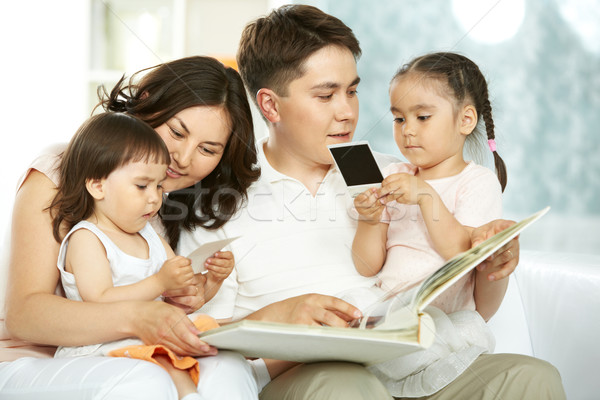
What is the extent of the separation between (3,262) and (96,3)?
201 centimetres

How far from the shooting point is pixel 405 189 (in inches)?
45.4

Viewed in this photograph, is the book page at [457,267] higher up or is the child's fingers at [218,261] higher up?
the book page at [457,267]

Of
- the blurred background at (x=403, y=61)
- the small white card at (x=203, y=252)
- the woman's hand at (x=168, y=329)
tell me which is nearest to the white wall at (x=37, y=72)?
the blurred background at (x=403, y=61)

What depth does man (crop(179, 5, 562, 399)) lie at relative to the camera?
1.35m

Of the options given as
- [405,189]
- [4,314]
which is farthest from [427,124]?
[4,314]

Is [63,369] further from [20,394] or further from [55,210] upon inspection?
[55,210]

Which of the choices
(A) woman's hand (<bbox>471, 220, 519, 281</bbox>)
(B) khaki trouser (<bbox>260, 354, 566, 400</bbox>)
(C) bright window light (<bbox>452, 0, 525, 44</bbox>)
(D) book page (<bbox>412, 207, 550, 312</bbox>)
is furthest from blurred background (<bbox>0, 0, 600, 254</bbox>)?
(D) book page (<bbox>412, 207, 550, 312</bbox>)

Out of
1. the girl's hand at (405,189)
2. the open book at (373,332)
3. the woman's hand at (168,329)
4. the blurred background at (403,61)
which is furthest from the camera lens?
the blurred background at (403,61)

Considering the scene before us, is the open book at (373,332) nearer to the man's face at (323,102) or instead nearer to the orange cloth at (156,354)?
the orange cloth at (156,354)

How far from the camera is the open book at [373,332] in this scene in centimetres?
81

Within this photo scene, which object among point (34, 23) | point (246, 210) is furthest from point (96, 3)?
point (246, 210)

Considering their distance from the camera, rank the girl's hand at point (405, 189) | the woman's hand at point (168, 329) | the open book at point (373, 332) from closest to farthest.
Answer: the open book at point (373, 332) < the woman's hand at point (168, 329) < the girl's hand at point (405, 189)

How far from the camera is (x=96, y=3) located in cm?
285

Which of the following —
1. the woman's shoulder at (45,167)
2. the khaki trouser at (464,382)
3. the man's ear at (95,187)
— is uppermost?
the woman's shoulder at (45,167)
